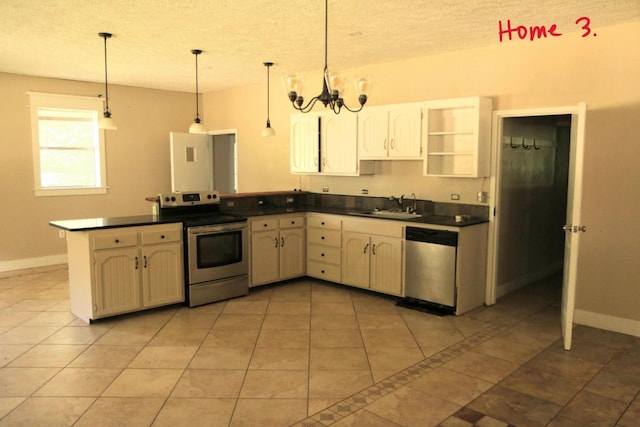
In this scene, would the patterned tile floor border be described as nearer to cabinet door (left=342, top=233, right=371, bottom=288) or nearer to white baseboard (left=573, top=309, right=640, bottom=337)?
white baseboard (left=573, top=309, right=640, bottom=337)

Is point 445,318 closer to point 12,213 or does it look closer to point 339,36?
point 339,36

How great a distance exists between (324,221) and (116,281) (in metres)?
2.39

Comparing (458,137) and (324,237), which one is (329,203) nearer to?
(324,237)

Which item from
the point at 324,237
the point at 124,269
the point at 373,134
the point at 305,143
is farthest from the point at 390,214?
the point at 124,269

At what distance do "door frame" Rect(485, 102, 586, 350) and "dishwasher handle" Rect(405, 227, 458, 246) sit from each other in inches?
24.4

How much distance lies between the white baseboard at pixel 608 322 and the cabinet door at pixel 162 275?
3849 millimetres

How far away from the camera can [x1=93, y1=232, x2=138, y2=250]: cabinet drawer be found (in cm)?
433

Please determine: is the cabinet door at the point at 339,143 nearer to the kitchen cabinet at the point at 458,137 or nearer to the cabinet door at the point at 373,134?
the cabinet door at the point at 373,134

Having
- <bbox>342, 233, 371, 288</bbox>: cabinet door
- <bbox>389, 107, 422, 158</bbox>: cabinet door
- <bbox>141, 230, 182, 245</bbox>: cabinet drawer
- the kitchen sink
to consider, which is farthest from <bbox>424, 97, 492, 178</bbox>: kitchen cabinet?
<bbox>141, 230, 182, 245</bbox>: cabinet drawer

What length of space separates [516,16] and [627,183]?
1.70 m

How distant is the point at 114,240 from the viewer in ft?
14.5

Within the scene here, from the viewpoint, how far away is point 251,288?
5633mm

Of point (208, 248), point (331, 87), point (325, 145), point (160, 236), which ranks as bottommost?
point (208, 248)

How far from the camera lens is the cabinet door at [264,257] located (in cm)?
551
